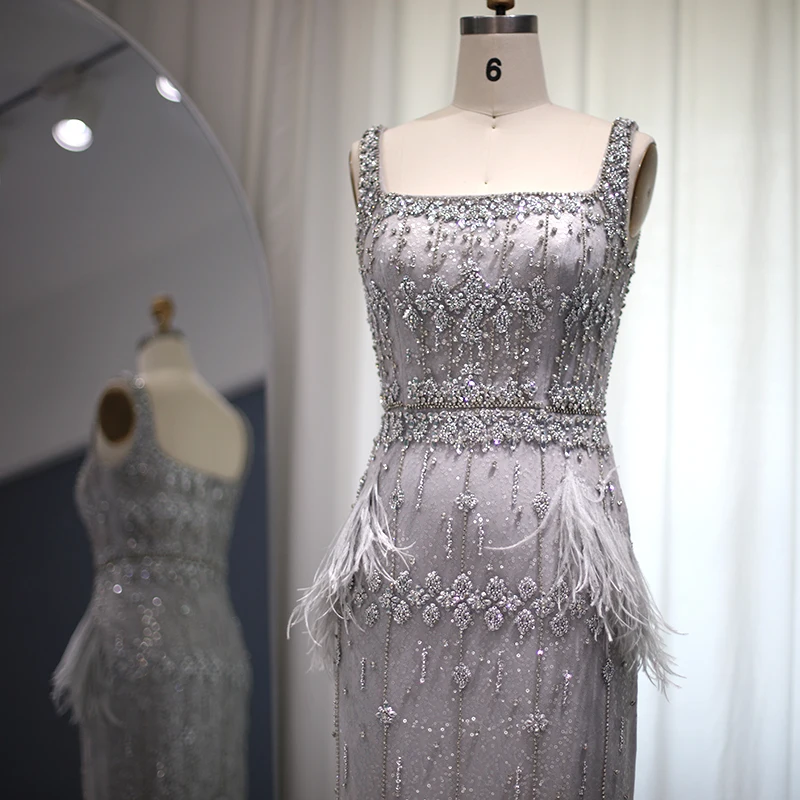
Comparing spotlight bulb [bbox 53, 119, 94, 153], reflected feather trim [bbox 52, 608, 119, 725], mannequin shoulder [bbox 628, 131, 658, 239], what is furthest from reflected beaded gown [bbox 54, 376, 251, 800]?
mannequin shoulder [bbox 628, 131, 658, 239]

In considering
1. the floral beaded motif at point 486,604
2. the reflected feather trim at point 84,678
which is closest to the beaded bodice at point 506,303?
the floral beaded motif at point 486,604

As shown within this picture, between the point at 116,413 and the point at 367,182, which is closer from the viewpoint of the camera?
the point at 367,182

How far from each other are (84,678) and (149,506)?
35cm

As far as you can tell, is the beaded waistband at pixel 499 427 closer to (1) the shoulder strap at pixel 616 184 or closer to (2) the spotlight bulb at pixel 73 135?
(1) the shoulder strap at pixel 616 184

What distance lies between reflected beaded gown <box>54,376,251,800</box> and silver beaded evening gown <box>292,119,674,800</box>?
733 mm

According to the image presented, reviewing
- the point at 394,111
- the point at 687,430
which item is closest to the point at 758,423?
the point at 687,430

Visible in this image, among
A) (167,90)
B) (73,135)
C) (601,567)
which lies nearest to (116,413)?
(73,135)

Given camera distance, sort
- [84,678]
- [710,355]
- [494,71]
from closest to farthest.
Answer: [494,71], [84,678], [710,355]

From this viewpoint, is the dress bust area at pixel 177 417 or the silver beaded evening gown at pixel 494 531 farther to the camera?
the dress bust area at pixel 177 417

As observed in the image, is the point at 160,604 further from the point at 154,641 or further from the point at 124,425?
the point at 124,425

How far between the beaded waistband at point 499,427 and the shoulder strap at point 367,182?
0.96ft

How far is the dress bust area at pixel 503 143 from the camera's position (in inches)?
65.7

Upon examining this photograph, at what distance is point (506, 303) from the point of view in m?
1.59

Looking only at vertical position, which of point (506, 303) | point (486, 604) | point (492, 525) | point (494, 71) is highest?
point (494, 71)
